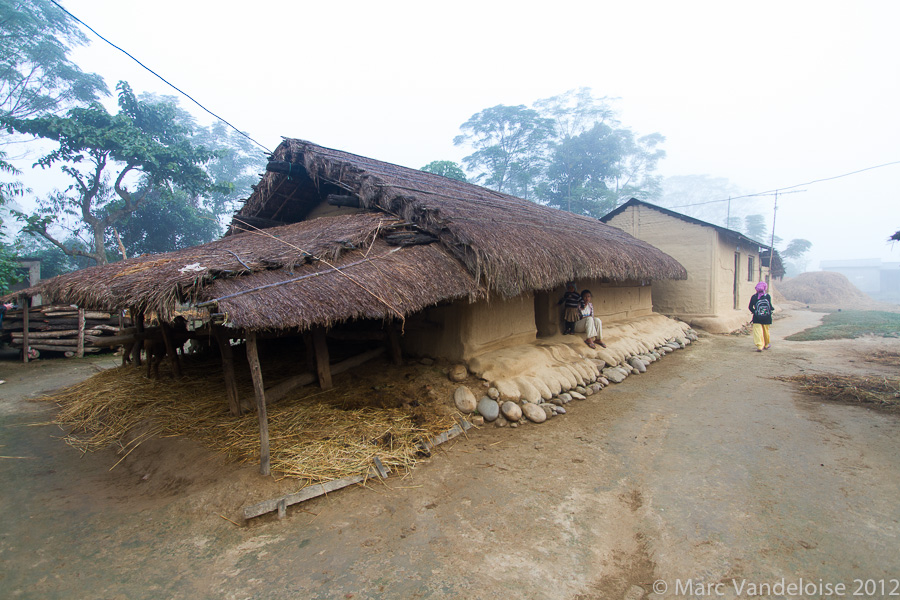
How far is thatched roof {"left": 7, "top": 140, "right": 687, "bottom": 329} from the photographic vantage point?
12.4 ft

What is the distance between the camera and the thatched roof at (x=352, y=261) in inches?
149

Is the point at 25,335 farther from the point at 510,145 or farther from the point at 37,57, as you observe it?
the point at 510,145

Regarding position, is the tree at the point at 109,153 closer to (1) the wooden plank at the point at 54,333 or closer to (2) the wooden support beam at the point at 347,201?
(1) the wooden plank at the point at 54,333

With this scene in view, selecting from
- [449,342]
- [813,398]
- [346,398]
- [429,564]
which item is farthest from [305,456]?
[813,398]

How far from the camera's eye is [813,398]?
5.82 metres

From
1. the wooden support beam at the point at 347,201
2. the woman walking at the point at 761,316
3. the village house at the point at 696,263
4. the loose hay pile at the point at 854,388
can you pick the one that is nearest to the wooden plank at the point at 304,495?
the wooden support beam at the point at 347,201

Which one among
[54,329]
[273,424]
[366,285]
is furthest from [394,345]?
[54,329]

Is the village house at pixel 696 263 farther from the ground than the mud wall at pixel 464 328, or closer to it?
farther from the ground

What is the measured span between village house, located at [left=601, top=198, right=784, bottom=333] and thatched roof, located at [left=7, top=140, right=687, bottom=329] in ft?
18.0

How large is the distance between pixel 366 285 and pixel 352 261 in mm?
501

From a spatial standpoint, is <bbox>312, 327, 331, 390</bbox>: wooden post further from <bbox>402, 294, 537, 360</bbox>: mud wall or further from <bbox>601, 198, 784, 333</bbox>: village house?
<bbox>601, 198, 784, 333</bbox>: village house

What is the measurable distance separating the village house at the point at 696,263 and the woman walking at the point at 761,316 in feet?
8.67

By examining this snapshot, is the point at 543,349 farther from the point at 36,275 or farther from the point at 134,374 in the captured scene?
the point at 36,275

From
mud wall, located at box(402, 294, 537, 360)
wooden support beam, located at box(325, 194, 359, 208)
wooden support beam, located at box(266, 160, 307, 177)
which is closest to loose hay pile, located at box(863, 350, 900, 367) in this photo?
mud wall, located at box(402, 294, 537, 360)
